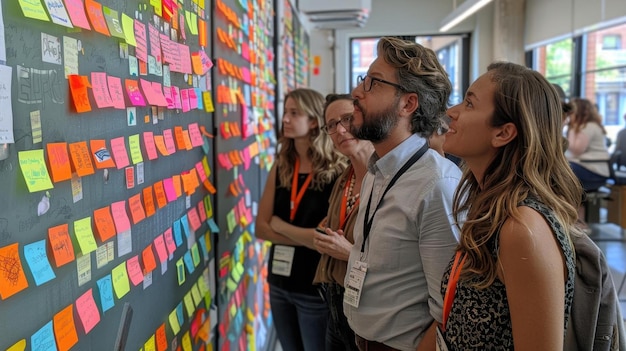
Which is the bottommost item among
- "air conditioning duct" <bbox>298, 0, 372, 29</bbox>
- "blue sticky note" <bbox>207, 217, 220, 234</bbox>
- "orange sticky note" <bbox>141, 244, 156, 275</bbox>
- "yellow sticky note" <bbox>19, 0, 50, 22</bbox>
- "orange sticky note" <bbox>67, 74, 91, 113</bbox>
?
"blue sticky note" <bbox>207, 217, 220, 234</bbox>

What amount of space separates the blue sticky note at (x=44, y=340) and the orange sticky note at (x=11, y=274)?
3.7 inches

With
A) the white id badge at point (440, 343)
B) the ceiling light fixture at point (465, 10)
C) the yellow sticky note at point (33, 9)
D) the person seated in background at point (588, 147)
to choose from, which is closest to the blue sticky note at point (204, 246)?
the white id badge at point (440, 343)

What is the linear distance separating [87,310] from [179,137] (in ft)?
2.20

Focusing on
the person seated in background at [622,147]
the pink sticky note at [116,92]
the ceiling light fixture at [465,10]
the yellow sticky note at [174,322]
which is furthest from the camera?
the person seated in background at [622,147]

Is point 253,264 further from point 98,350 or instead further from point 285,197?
→ point 98,350

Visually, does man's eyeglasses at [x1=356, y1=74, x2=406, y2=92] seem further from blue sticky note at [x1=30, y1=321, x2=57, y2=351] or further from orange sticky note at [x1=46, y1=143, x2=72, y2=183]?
blue sticky note at [x1=30, y1=321, x2=57, y2=351]

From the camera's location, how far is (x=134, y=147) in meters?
1.23

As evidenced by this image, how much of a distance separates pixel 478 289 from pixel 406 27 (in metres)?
8.01

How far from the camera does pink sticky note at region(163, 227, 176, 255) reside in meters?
1.47

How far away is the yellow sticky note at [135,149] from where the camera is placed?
1214 millimetres

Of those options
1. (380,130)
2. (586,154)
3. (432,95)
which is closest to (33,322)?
(380,130)

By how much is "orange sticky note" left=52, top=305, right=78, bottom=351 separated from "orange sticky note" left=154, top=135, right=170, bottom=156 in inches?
20.8

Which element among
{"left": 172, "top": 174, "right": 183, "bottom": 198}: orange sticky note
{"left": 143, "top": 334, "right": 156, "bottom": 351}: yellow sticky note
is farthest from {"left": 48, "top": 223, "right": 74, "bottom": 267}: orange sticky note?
{"left": 172, "top": 174, "right": 183, "bottom": 198}: orange sticky note

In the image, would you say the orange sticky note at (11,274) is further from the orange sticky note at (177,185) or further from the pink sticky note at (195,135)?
the pink sticky note at (195,135)
